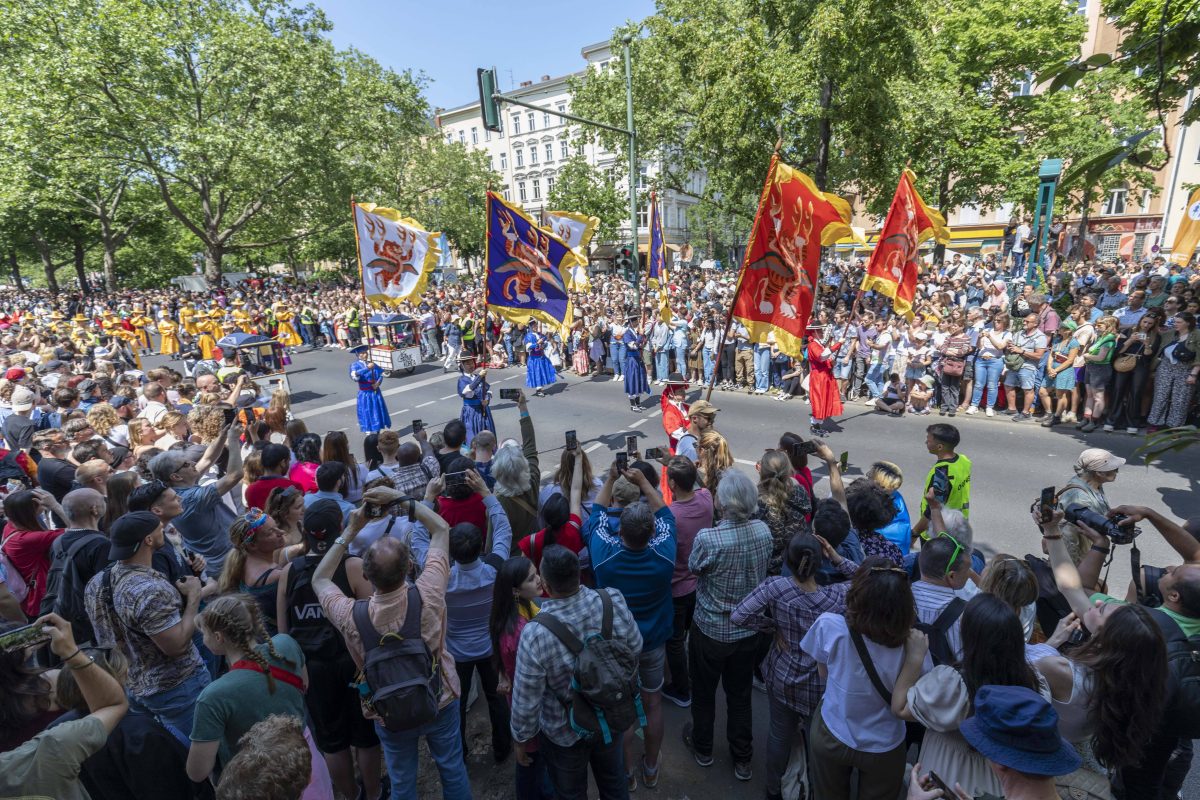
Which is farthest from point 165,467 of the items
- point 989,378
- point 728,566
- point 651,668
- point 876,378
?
point 989,378

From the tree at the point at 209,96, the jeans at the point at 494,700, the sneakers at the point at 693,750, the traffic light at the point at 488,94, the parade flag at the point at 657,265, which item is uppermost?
the tree at the point at 209,96

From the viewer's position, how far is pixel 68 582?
3504 mm

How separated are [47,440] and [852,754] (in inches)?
271

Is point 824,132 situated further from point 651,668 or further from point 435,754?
point 435,754

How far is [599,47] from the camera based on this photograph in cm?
5425

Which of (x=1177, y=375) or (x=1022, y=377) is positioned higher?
(x=1177, y=375)

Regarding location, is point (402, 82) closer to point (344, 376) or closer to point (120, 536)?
point (344, 376)

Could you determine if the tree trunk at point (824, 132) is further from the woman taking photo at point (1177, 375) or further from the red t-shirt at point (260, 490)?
the red t-shirt at point (260, 490)

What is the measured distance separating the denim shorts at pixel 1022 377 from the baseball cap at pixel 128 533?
38.3 feet

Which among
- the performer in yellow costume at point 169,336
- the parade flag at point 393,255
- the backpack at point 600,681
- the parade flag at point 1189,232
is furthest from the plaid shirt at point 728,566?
the performer in yellow costume at point 169,336

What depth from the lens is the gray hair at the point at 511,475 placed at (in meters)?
4.37

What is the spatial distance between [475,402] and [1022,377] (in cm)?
891

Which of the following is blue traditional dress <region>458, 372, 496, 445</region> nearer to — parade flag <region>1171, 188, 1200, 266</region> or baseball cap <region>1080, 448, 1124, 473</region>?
baseball cap <region>1080, 448, 1124, 473</region>

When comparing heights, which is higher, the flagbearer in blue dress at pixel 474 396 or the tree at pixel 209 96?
the tree at pixel 209 96
